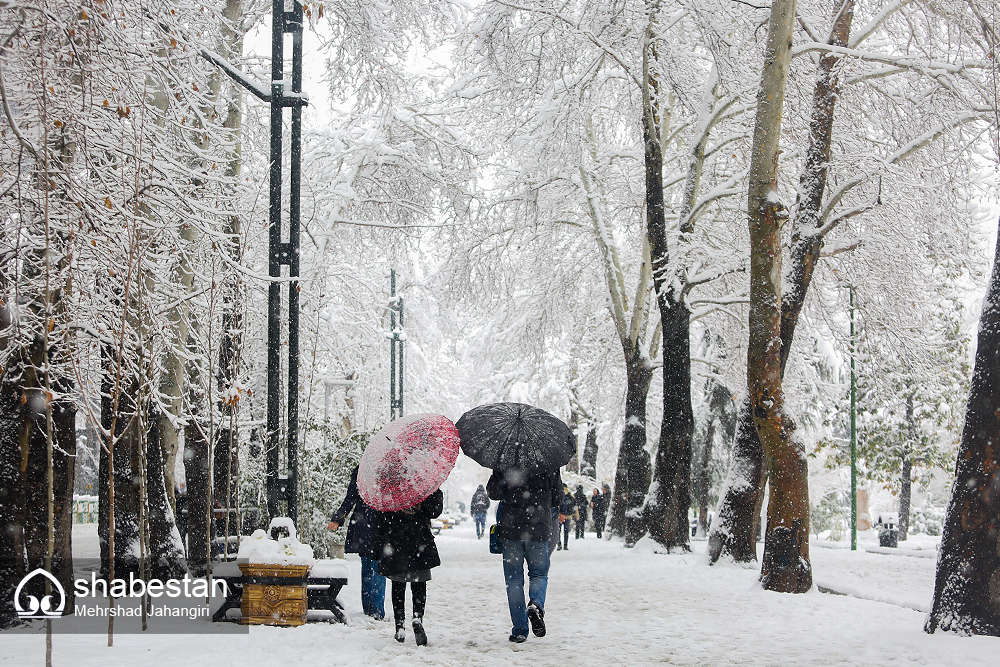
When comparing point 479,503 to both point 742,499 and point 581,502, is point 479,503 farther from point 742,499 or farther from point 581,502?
point 742,499

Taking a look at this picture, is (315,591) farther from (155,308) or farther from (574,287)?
(574,287)

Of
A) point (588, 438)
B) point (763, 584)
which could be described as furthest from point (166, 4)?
point (588, 438)

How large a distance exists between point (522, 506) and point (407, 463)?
44.5 inches

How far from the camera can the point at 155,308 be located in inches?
425

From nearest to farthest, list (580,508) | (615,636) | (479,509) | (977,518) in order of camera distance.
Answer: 1. (977,518)
2. (615,636)
3. (580,508)
4. (479,509)

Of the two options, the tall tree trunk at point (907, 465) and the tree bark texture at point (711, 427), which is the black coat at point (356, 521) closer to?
the tree bark texture at point (711, 427)

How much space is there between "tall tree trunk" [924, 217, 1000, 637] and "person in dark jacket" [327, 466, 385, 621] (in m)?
5.44

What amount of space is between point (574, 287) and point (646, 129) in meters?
9.18

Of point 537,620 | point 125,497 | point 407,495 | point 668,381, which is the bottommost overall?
point 537,620

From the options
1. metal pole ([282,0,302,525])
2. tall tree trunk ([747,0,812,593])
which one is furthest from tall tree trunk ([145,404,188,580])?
tall tree trunk ([747,0,812,593])

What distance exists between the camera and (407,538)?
8.40 meters

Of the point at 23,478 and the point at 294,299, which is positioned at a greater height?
the point at 294,299

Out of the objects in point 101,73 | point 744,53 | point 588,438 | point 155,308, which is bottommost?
point 588,438

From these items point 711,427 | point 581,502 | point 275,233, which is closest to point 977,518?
point 275,233
